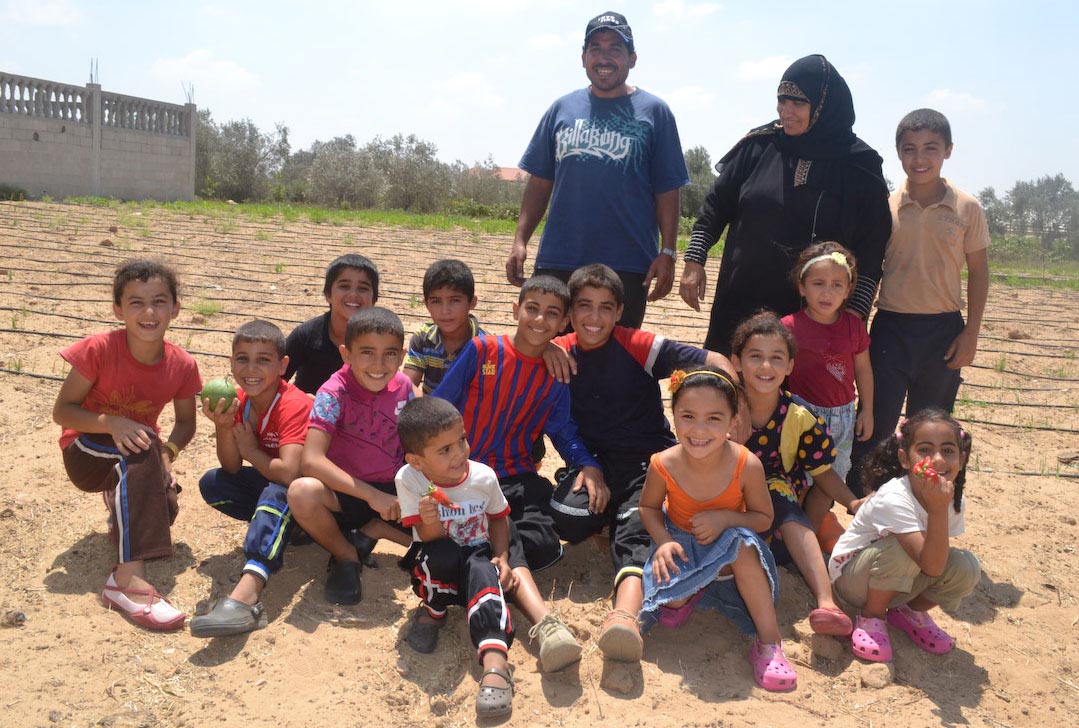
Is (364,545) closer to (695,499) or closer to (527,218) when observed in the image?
(695,499)

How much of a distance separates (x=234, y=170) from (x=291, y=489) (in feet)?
91.7

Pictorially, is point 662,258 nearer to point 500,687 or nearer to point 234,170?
point 500,687

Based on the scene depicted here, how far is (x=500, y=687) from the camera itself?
2.40m

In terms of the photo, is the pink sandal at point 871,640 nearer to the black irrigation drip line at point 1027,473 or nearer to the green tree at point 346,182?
the black irrigation drip line at point 1027,473

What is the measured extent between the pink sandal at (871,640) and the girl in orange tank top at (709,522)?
0.29 meters

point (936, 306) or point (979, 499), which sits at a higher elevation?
point (936, 306)

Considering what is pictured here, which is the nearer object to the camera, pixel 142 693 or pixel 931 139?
pixel 142 693

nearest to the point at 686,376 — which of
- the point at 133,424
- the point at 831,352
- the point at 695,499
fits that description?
the point at 695,499

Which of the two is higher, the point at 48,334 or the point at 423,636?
the point at 48,334

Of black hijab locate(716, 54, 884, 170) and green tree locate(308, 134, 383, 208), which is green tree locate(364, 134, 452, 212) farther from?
black hijab locate(716, 54, 884, 170)

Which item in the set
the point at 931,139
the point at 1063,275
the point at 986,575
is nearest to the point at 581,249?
the point at 931,139

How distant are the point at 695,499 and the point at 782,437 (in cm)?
51

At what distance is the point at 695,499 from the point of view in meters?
2.88

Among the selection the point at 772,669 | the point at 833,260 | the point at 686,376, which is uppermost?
the point at 833,260
